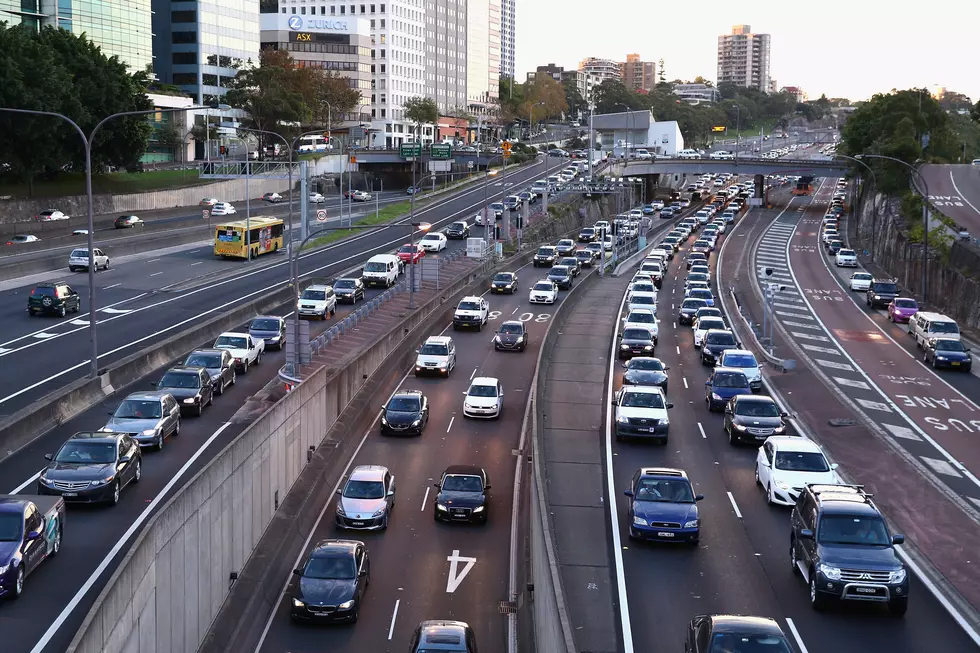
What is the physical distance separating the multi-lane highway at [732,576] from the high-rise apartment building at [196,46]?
386 feet

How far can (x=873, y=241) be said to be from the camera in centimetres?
8769

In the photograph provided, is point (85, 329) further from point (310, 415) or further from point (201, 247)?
point (201, 247)

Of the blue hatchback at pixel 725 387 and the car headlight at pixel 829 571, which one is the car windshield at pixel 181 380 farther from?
the car headlight at pixel 829 571

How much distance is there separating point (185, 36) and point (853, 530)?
13506cm

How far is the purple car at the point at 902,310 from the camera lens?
5491 centimetres

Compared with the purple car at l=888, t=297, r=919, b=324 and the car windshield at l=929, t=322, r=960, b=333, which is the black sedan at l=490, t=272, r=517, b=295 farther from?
the car windshield at l=929, t=322, r=960, b=333

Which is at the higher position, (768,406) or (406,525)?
(768,406)

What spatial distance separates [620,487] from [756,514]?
3.63 metres

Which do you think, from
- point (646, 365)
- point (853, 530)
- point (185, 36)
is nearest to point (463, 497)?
point (853, 530)

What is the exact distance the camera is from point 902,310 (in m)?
55.1

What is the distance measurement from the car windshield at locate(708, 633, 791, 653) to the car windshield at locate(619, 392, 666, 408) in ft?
54.9

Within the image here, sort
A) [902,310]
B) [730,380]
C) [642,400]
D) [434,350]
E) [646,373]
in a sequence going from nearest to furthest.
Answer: [642,400], [730,380], [646,373], [434,350], [902,310]

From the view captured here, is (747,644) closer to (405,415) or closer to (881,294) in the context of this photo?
(405,415)

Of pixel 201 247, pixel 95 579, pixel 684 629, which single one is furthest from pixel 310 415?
pixel 201 247
